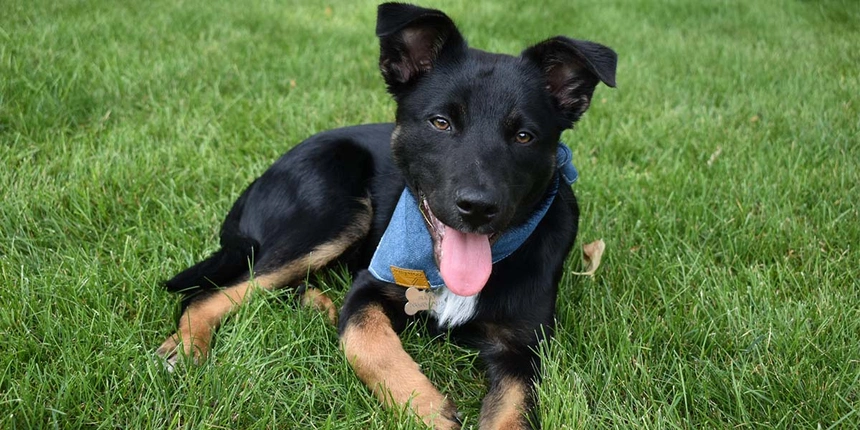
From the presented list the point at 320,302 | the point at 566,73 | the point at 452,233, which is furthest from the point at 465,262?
the point at 566,73

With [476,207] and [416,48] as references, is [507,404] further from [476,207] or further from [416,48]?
[416,48]

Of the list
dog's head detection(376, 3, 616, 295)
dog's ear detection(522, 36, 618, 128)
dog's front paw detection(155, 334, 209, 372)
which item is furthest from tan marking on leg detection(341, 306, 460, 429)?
dog's ear detection(522, 36, 618, 128)

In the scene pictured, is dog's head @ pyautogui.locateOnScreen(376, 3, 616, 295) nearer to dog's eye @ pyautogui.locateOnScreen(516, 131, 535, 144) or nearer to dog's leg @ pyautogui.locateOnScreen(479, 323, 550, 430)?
dog's eye @ pyautogui.locateOnScreen(516, 131, 535, 144)

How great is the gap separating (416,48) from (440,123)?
0.43 metres

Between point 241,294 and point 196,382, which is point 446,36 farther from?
point 196,382

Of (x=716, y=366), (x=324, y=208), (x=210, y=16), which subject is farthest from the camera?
(x=210, y=16)

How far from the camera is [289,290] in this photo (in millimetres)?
3234

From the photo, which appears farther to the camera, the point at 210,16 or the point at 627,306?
the point at 210,16

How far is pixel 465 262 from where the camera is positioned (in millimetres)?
2822

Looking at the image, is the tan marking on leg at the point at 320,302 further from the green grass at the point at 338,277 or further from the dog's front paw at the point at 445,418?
the dog's front paw at the point at 445,418

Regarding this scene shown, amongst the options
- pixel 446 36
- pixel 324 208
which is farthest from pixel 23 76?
pixel 446 36

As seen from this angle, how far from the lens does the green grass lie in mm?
2504

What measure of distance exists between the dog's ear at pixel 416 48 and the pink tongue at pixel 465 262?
772mm

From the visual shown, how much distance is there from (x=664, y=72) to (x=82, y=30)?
5.67 metres
